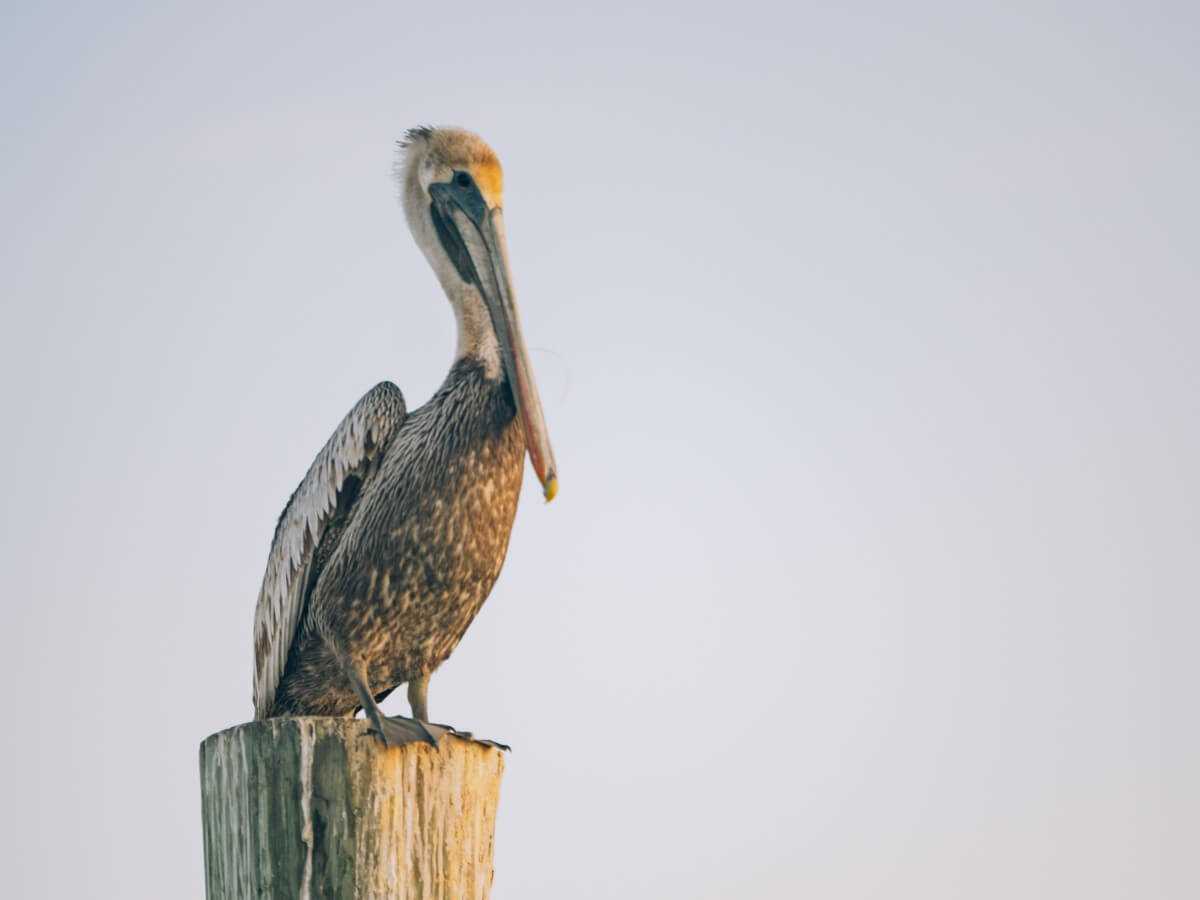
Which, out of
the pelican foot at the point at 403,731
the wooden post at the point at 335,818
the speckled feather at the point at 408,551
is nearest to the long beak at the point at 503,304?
the speckled feather at the point at 408,551

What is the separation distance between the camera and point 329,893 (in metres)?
3.57

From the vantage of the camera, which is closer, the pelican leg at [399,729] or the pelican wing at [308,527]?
the pelican leg at [399,729]

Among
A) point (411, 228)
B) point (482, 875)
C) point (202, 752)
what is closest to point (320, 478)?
point (411, 228)

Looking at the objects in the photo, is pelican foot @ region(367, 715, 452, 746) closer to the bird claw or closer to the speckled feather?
the bird claw

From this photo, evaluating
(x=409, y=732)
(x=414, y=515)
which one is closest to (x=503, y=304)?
(x=414, y=515)

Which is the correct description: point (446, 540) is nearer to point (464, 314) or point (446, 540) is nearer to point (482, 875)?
point (464, 314)

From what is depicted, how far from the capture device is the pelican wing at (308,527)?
17.8 feet

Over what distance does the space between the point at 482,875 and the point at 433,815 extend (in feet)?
0.68

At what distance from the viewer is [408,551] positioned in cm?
515

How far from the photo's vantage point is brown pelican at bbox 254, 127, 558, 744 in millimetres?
5180

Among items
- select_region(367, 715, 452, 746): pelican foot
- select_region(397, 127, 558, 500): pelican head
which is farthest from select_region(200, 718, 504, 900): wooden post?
select_region(397, 127, 558, 500): pelican head

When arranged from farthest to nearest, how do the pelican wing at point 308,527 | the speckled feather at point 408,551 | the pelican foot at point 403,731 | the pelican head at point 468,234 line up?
the pelican head at point 468,234, the pelican wing at point 308,527, the speckled feather at point 408,551, the pelican foot at point 403,731

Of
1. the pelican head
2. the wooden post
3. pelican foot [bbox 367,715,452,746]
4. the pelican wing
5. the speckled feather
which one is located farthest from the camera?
the pelican head

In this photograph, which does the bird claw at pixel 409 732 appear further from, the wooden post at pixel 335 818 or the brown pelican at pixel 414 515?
the brown pelican at pixel 414 515
